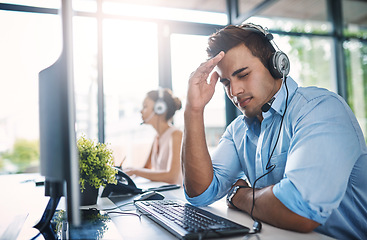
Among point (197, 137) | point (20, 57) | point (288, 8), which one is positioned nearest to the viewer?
point (197, 137)

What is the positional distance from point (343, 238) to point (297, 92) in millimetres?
512

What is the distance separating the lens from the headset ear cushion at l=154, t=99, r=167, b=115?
9.32 ft

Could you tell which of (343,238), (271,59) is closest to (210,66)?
(271,59)

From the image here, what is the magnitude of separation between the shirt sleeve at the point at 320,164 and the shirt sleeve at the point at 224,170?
34cm

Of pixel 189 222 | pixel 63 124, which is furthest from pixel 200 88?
pixel 63 124

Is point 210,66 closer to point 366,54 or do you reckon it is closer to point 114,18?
A: point 114,18

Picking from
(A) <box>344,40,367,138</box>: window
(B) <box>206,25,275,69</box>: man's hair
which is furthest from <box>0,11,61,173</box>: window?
(A) <box>344,40,367,138</box>: window

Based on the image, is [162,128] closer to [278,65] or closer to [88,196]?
[88,196]

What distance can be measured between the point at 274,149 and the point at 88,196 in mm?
720

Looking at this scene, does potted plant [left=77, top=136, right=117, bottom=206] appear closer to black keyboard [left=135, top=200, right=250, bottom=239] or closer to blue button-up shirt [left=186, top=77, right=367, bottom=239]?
black keyboard [left=135, top=200, right=250, bottom=239]

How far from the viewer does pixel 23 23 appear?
130 inches

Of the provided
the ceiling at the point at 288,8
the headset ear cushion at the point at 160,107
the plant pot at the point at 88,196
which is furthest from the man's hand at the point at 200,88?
the ceiling at the point at 288,8

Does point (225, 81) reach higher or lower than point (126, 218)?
higher

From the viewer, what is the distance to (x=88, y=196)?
1.23m
